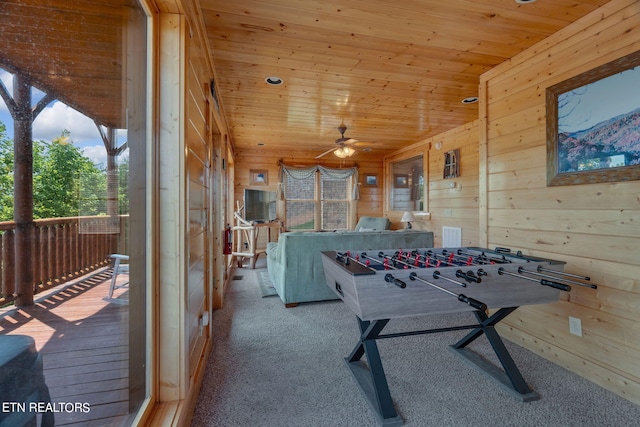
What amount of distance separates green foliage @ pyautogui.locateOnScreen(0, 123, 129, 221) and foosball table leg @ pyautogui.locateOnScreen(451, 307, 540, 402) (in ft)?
7.14

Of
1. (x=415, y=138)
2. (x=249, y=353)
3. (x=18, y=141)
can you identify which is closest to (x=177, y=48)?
(x=18, y=141)

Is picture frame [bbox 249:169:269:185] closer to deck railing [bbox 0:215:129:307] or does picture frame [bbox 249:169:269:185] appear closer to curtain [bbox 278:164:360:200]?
curtain [bbox 278:164:360:200]

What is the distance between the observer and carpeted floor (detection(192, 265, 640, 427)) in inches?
61.8

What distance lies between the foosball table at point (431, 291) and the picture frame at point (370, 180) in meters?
5.20

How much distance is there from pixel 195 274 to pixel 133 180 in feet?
2.56

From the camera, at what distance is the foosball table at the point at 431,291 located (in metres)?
1.52

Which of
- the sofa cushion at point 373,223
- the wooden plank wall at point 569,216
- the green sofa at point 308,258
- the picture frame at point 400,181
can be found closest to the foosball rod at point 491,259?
the wooden plank wall at point 569,216

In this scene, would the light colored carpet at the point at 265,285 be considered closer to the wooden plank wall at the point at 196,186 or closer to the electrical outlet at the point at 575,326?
the wooden plank wall at the point at 196,186

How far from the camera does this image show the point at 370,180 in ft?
23.5

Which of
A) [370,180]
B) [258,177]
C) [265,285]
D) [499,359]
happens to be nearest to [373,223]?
[370,180]

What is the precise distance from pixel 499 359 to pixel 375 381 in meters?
0.88

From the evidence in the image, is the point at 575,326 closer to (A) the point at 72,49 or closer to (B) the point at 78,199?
(B) the point at 78,199

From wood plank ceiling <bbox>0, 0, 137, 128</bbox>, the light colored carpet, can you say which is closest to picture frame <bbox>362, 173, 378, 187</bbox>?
the light colored carpet

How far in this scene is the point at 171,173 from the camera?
1.41m
